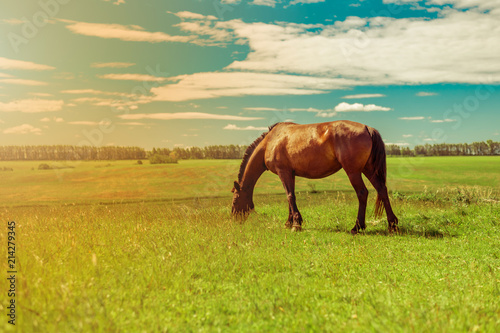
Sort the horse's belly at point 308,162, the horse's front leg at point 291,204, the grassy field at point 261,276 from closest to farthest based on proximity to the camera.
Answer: the grassy field at point 261,276
the horse's belly at point 308,162
the horse's front leg at point 291,204

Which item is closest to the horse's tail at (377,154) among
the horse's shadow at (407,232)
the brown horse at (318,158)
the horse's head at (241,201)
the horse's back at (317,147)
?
the brown horse at (318,158)

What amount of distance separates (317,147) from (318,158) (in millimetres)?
370

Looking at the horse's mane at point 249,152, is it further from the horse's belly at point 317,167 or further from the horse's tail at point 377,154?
the horse's tail at point 377,154

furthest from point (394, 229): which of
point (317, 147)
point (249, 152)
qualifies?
point (249, 152)

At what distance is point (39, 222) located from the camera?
11.6 meters

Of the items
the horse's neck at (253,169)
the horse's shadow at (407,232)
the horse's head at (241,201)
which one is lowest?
the horse's shadow at (407,232)

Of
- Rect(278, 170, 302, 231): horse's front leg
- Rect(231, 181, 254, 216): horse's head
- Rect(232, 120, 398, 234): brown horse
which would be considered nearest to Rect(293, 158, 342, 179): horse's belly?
Rect(232, 120, 398, 234): brown horse

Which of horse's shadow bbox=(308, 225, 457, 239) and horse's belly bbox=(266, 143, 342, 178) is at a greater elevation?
horse's belly bbox=(266, 143, 342, 178)

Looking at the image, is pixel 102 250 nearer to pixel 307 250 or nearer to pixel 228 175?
pixel 307 250

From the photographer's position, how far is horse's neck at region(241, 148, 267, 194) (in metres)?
13.2

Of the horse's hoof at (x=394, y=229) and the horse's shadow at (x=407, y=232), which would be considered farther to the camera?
the horse's hoof at (x=394, y=229)

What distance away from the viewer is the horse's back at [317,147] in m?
10.7

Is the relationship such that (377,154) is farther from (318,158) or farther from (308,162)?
(308,162)

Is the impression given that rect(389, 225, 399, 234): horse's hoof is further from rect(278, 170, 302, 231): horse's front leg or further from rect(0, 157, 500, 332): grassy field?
rect(278, 170, 302, 231): horse's front leg
